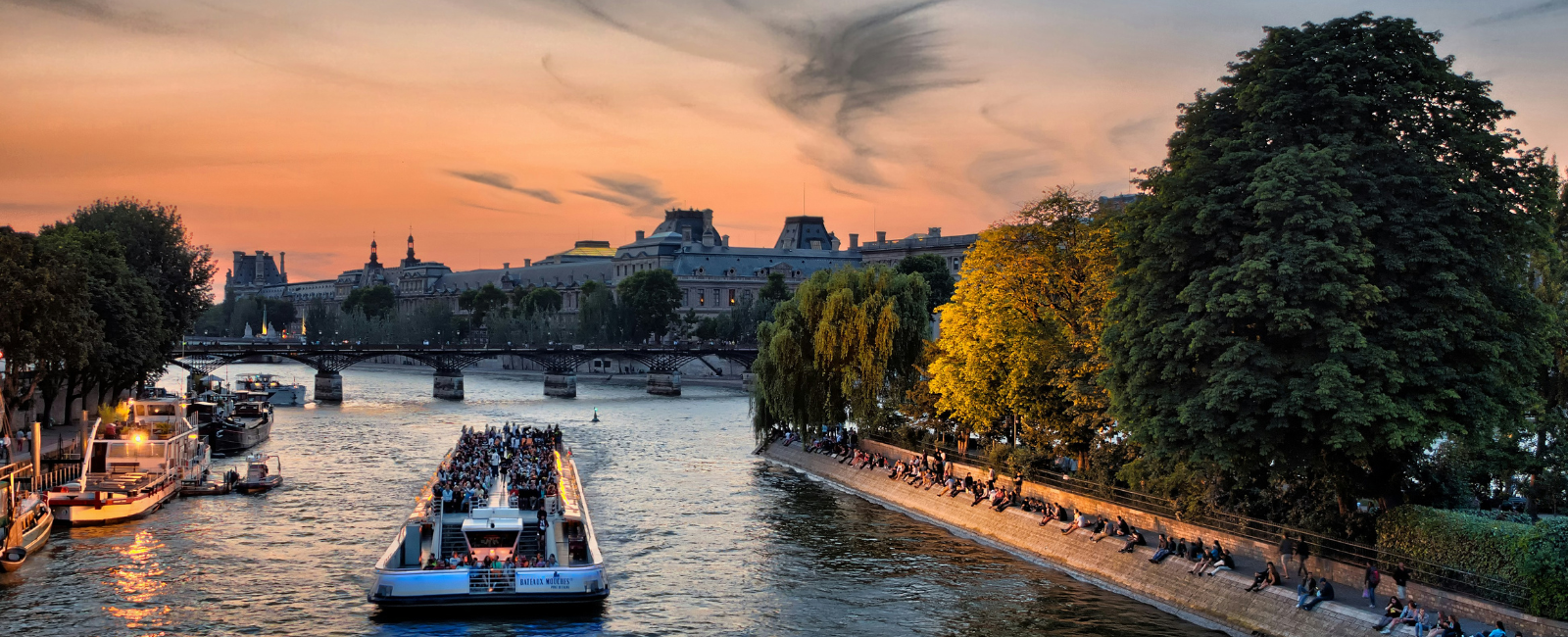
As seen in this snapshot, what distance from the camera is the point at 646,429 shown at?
3546 inches

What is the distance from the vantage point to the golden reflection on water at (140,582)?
33.8 m

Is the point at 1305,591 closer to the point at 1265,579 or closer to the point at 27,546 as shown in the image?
the point at 1265,579

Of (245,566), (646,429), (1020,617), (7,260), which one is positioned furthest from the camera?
(646,429)

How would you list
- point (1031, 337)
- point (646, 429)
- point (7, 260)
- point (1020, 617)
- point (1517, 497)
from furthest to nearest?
point (646, 429) < point (7, 260) < point (1031, 337) < point (1517, 497) < point (1020, 617)

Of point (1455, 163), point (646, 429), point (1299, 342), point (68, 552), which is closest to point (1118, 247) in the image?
point (1299, 342)

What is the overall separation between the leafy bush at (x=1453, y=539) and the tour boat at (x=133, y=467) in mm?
40858

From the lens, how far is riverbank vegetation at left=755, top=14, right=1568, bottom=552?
29.0m

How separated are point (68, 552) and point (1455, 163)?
4024cm

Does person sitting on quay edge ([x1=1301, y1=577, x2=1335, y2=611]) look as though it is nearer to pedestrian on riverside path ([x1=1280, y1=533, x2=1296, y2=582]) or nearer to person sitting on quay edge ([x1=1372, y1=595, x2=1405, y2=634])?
person sitting on quay edge ([x1=1372, y1=595, x2=1405, y2=634])

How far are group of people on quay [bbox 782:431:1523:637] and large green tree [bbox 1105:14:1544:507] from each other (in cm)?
244

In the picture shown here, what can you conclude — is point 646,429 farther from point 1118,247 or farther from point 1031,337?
point 1118,247

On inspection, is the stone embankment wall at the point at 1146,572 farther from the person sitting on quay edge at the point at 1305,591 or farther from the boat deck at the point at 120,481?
the boat deck at the point at 120,481

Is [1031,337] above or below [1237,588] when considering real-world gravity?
above

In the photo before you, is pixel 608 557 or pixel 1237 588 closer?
pixel 1237 588
